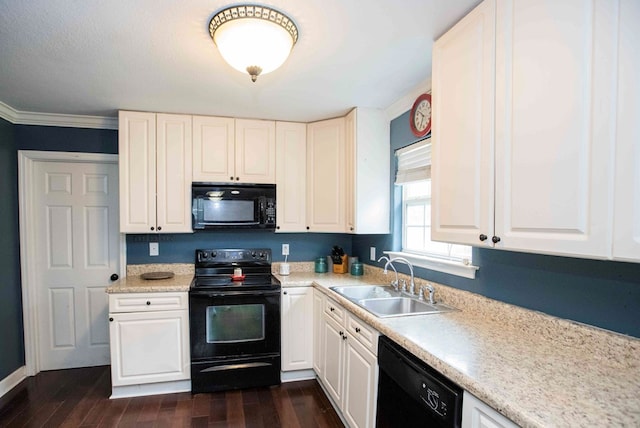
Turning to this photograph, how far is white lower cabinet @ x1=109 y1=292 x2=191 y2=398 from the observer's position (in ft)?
8.43

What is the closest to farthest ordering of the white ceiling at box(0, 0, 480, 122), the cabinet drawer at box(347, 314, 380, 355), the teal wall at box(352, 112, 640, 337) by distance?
the teal wall at box(352, 112, 640, 337) < the white ceiling at box(0, 0, 480, 122) < the cabinet drawer at box(347, 314, 380, 355)

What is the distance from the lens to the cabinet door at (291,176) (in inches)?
124

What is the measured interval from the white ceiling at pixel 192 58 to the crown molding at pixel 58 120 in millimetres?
106

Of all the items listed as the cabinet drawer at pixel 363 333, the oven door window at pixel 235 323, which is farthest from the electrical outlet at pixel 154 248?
the cabinet drawer at pixel 363 333

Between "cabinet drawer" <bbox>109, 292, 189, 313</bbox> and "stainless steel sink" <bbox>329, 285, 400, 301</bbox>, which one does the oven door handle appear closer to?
"cabinet drawer" <bbox>109, 292, 189, 313</bbox>

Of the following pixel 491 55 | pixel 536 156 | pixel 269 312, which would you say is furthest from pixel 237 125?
pixel 536 156

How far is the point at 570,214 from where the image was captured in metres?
1.05

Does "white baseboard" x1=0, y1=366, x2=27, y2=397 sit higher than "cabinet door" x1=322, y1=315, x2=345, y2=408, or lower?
lower

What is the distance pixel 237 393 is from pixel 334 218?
163 centimetres

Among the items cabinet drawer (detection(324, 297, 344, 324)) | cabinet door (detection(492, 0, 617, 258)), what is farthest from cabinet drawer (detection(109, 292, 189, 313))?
cabinet door (detection(492, 0, 617, 258))

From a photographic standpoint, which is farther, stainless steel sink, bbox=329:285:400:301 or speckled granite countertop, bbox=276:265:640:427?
stainless steel sink, bbox=329:285:400:301

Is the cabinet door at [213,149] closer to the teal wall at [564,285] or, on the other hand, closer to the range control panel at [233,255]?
the range control panel at [233,255]

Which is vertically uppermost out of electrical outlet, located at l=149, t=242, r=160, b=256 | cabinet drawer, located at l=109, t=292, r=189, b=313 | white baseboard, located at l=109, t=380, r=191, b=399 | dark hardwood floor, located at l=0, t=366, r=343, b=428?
electrical outlet, located at l=149, t=242, r=160, b=256

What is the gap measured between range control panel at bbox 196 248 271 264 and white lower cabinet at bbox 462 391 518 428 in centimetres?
243
